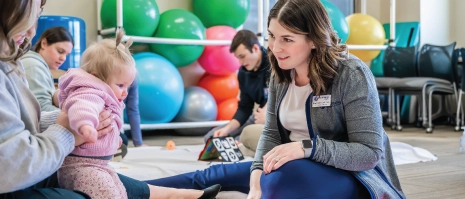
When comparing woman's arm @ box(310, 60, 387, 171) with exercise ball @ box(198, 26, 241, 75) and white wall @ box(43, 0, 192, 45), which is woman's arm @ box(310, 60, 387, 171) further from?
white wall @ box(43, 0, 192, 45)

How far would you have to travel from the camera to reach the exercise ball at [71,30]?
4055mm

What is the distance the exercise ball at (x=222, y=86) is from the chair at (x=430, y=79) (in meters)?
1.60

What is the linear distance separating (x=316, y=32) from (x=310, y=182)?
0.41 m

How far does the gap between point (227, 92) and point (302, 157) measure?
11.4ft

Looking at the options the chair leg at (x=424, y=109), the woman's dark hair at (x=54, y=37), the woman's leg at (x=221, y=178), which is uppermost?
the woman's dark hair at (x=54, y=37)

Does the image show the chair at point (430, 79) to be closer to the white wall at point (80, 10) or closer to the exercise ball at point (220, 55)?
the exercise ball at point (220, 55)

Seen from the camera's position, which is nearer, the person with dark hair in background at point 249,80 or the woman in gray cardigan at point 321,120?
the woman in gray cardigan at point 321,120

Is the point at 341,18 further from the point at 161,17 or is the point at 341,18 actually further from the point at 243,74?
the point at 243,74

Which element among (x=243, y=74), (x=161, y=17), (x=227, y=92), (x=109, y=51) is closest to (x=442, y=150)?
(x=243, y=74)

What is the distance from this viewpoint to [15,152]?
1.08 m

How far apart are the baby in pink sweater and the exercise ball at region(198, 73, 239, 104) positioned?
3325mm

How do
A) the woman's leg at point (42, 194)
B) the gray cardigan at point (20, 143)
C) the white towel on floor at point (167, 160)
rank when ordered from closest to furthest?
1. the gray cardigan at point (20, 143)
2. the woman's leg at point (42, 194)
3. the white towel on floor at point (167, 160)

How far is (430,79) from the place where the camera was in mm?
5344

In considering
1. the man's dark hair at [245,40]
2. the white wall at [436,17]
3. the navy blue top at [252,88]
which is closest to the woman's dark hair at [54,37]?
the man's dark hair at [245,40]
